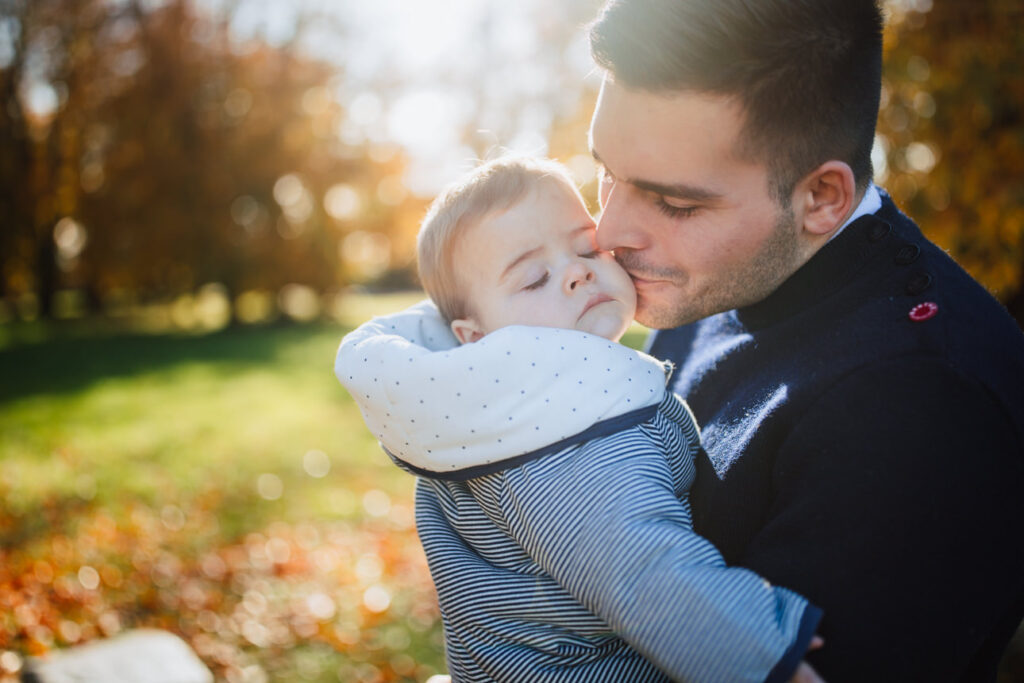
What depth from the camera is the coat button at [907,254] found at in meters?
1.61

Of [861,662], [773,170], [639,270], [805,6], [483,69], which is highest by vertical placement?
[805,6]

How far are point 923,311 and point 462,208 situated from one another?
3.80 feet

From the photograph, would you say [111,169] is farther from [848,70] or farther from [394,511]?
[848,70]

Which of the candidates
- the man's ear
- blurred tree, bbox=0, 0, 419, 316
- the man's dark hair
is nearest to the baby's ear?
the man's dark hair

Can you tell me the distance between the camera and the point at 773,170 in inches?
68.8

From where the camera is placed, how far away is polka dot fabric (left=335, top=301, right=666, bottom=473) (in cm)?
159

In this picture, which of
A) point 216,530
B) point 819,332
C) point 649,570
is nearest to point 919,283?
point 819,332

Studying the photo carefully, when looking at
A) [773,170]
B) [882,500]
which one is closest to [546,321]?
[773,170]

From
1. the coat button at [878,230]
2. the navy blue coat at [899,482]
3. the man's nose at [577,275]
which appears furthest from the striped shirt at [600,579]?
the coat button at [878,230]

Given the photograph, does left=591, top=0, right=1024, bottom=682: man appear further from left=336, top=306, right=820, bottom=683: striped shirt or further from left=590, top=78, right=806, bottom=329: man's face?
left=336, top=306, right=820, bottom=683: striped shirt

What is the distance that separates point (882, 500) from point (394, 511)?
674 centimetres

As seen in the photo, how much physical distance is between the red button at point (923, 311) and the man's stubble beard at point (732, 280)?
0.38 metres

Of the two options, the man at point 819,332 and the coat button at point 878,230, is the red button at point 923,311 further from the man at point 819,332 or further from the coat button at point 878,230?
the coat button at point 878,230

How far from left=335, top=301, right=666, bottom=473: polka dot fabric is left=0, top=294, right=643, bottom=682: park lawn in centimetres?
355
